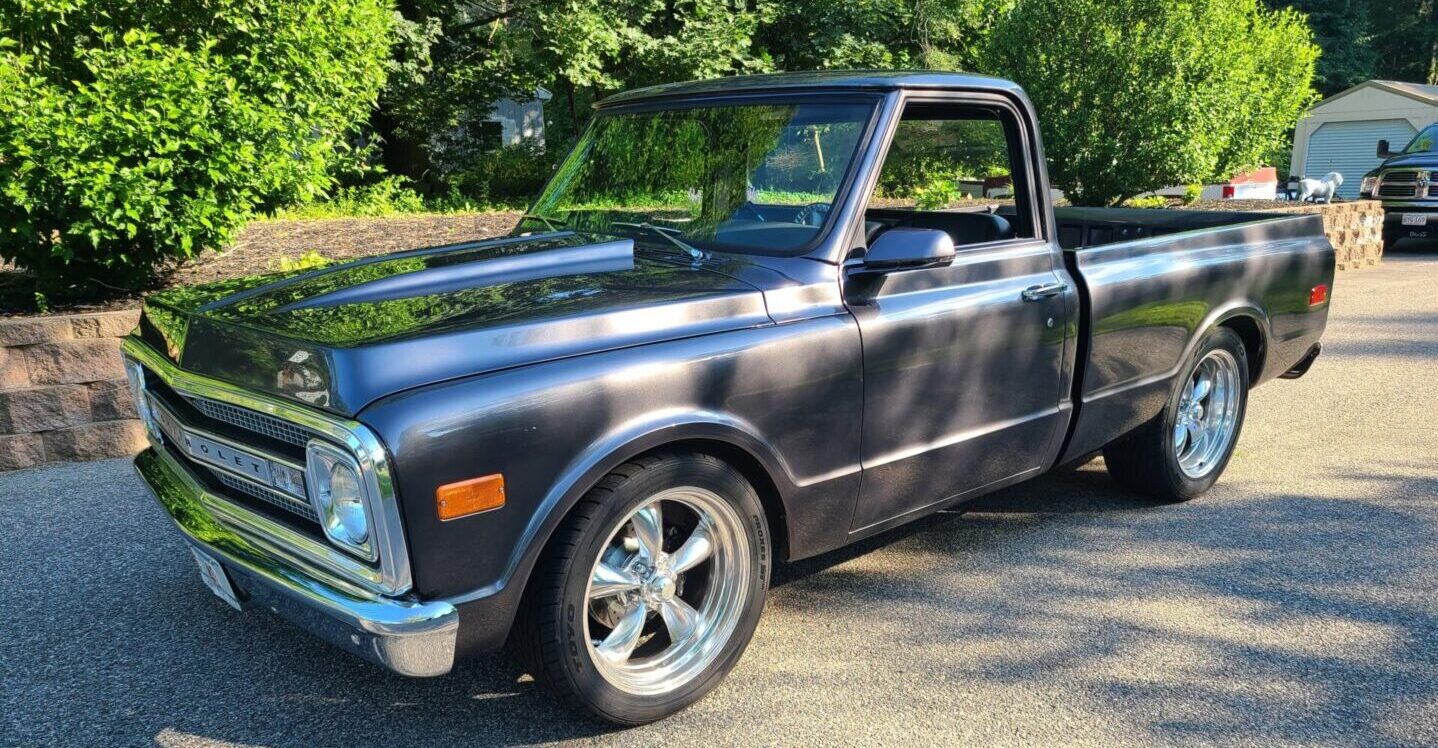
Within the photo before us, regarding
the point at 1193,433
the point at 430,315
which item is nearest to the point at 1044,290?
the point at 1193,433

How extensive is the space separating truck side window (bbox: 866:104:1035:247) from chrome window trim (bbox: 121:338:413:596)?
6.92ft

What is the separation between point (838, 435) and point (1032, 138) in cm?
166

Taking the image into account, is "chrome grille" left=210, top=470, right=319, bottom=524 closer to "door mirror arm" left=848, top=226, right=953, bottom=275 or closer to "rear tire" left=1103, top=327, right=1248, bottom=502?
"door mirror arm" left=848, top=226, right=953, bottom=275

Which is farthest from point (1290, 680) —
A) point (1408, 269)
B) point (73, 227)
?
point (1408, 269)

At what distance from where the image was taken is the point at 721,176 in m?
3.68

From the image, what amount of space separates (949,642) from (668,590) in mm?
1047

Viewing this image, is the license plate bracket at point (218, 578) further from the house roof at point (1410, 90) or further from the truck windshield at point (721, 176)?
the house roof at point (1410, 90)

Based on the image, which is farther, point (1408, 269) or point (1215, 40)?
point (1408, 269)

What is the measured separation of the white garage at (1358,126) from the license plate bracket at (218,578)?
94.9 ft

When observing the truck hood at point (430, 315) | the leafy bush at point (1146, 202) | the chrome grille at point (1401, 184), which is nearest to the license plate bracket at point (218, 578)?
the truck hood at point (430, 315)

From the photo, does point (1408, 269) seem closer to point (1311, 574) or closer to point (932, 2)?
point (932, 2)

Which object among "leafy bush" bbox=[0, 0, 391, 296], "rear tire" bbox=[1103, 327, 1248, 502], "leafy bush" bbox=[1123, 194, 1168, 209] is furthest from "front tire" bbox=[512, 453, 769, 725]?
"leafy bush" bbox=[1123, 194, 1168, 209]

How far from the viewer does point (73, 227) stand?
5.50 m

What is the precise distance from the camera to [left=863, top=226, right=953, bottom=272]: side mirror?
327 cm
